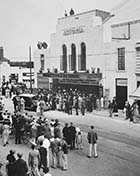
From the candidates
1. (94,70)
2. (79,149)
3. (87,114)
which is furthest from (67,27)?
(79,149)

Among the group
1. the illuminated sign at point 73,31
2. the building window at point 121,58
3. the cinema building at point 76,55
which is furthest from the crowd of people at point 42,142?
the illuminated sign at point 73,31

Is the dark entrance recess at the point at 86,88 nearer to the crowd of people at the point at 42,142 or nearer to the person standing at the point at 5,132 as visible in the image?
the crowd of people at the point at 42,142

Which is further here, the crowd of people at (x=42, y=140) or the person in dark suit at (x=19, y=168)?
the crowd of people at (x=42, y=140)

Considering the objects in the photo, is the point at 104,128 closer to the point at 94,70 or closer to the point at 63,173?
the point at 63,173

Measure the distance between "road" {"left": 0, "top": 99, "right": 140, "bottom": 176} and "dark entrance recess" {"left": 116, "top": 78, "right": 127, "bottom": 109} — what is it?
529 cm

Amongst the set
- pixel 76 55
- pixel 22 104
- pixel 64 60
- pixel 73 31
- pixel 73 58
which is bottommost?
pixel 22 104

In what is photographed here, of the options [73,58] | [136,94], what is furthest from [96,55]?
[136,94]

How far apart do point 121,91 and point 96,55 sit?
5762 millimetres

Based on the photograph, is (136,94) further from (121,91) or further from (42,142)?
(42,142)

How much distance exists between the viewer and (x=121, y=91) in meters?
28.1

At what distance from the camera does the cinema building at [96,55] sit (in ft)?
89.5

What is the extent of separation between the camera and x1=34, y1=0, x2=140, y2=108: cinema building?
1074 inches

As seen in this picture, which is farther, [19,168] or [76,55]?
[76,55]

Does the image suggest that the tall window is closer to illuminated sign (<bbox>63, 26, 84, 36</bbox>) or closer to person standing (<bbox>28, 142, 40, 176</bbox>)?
illuminated sign (<bbox>63, 26, 84, 36</bbox>)
